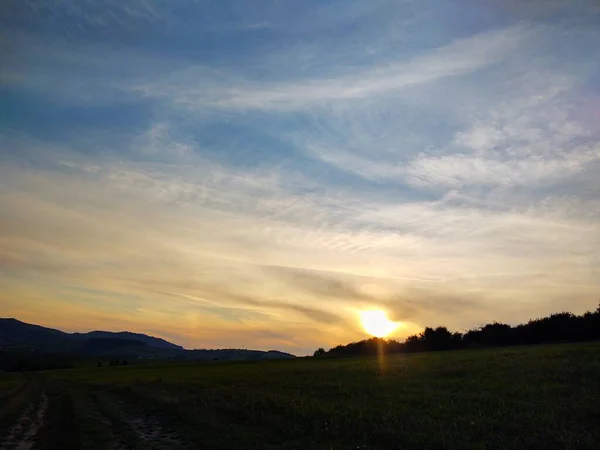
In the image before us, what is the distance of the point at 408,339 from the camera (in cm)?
14100

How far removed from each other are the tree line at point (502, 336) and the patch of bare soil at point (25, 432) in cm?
9586

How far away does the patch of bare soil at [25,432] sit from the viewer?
820 inches

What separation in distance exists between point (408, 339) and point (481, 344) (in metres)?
27.3

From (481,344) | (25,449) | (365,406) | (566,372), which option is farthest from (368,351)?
(25,449)

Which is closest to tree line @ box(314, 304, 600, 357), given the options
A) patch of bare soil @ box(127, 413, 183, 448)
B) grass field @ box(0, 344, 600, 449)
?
grass field @ box(0, 344, 600, 449)

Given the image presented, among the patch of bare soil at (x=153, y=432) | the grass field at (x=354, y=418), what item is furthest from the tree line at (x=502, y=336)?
the patch of bare soil at (x=153, y=432)

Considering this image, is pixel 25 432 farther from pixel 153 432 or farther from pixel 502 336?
pixel 502 336

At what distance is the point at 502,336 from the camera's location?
375 feet

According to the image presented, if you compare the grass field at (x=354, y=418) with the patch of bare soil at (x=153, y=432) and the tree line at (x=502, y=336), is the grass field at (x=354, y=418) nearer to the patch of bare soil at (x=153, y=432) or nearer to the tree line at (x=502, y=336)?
the patch of bare soil at (x=153, y=432)

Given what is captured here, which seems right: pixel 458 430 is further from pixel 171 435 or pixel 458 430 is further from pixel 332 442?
pixel 171 435

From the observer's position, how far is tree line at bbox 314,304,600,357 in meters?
101

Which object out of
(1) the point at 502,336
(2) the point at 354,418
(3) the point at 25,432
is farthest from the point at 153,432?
(1) the point at 502,336

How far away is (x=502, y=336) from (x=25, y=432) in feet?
360

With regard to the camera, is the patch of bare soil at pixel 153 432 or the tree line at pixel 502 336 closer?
the patch of bare soil at pixel 153 432
